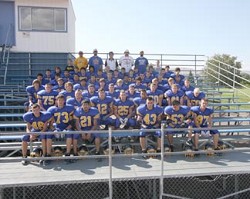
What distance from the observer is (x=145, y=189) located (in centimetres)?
633

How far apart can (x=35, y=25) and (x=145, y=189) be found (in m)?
9.69

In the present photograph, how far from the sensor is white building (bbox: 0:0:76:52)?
42.4 feet

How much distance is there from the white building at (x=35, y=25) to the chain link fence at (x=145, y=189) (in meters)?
8.41

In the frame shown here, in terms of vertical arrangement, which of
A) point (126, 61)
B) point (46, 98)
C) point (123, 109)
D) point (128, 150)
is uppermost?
point (126, 61)

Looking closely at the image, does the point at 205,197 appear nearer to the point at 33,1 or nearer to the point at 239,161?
the point at 239,161

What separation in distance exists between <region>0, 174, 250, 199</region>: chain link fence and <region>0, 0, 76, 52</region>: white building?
8.41m

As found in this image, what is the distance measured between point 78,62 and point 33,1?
161 inches

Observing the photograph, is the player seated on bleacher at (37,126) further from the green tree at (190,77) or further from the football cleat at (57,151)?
the green tree at (190,77)

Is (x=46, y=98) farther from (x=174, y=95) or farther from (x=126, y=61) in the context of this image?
(x=126, y=61)

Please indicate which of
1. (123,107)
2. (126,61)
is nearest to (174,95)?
(123,107)

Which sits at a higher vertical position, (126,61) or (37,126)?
(126,61)

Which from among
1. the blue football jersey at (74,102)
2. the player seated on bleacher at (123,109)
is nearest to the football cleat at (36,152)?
the blue football jersey at (74,102)

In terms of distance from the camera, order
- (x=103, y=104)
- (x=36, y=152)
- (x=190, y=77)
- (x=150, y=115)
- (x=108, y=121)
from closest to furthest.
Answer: (x=36, y=152) → (x=150, y=115) → (x=108, y=121) → (x=103, y=104) → (x=190, y=77)

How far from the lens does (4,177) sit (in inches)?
206
